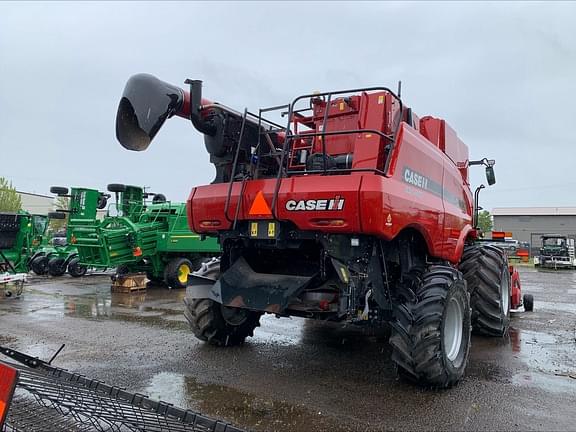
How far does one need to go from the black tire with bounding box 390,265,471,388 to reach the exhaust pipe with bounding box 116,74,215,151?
2.77m

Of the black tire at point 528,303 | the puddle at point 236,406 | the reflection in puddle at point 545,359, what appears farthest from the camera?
the black tire at point 528,303

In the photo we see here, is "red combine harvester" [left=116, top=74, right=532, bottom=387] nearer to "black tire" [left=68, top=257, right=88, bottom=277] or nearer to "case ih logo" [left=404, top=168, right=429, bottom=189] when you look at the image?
"case ih logo" [left=404, top=168, right=429, bottom=189]

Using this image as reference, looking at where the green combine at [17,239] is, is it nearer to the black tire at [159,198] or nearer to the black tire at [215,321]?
the black tire at [159,198]

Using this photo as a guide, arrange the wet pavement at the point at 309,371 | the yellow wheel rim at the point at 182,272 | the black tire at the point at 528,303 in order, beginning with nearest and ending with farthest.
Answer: the wet pavement at the point at 309,371, the black tire at the point at 528,303, the yellow wheel rim at the point at 182,272

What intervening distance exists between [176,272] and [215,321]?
7.26m

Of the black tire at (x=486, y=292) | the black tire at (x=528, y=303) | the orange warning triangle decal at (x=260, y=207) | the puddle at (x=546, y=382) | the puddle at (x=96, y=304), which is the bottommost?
the puddle at (x=96, y=304)

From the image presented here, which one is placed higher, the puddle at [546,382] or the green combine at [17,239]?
the green combine at [17,239]

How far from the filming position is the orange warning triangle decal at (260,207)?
4.64 metres

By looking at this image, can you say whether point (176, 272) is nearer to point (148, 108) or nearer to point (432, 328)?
point (148, 108)

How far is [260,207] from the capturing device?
470 cm

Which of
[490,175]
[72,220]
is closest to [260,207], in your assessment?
[490,175]

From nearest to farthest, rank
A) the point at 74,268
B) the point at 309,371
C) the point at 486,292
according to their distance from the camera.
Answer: the point at 309,371
the point at 486,292
the point at 74,268

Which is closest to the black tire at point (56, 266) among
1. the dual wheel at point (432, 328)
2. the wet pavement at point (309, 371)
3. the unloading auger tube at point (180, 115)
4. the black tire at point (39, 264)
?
the black tire at point (39, 264)

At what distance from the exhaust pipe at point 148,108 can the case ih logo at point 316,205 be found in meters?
1.38
